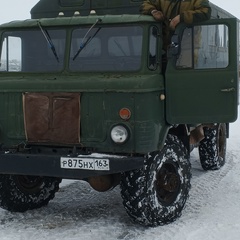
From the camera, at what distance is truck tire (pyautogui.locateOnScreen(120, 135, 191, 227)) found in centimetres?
518

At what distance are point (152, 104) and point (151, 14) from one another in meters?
1.06

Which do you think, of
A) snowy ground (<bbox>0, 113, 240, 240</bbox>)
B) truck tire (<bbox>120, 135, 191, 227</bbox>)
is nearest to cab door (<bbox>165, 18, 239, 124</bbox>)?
truck tire (<bbox>120, 135, 191, 227</bbox>)

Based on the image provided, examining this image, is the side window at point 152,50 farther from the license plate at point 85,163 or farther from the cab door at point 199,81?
the license plate at point 85,163

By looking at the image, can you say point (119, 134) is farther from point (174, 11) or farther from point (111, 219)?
point (174, 11)

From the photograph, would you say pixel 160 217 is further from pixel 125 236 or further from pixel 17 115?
pixel 17 115

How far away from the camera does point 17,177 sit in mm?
6129

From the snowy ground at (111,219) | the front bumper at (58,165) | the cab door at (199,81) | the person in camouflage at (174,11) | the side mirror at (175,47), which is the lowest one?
the snowy ground at (111,219)

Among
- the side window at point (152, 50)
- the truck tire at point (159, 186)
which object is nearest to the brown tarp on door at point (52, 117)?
the truck tire at point (159, 186)

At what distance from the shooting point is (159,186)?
18.3ft

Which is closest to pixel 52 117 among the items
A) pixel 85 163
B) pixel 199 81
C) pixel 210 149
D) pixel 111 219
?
pixel 85 163

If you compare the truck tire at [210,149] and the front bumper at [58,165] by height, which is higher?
the front bumper at [58,165]

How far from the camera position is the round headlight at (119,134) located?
5043 mm

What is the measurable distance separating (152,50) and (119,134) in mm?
1018

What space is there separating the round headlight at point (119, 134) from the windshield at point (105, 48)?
0.70 meters
